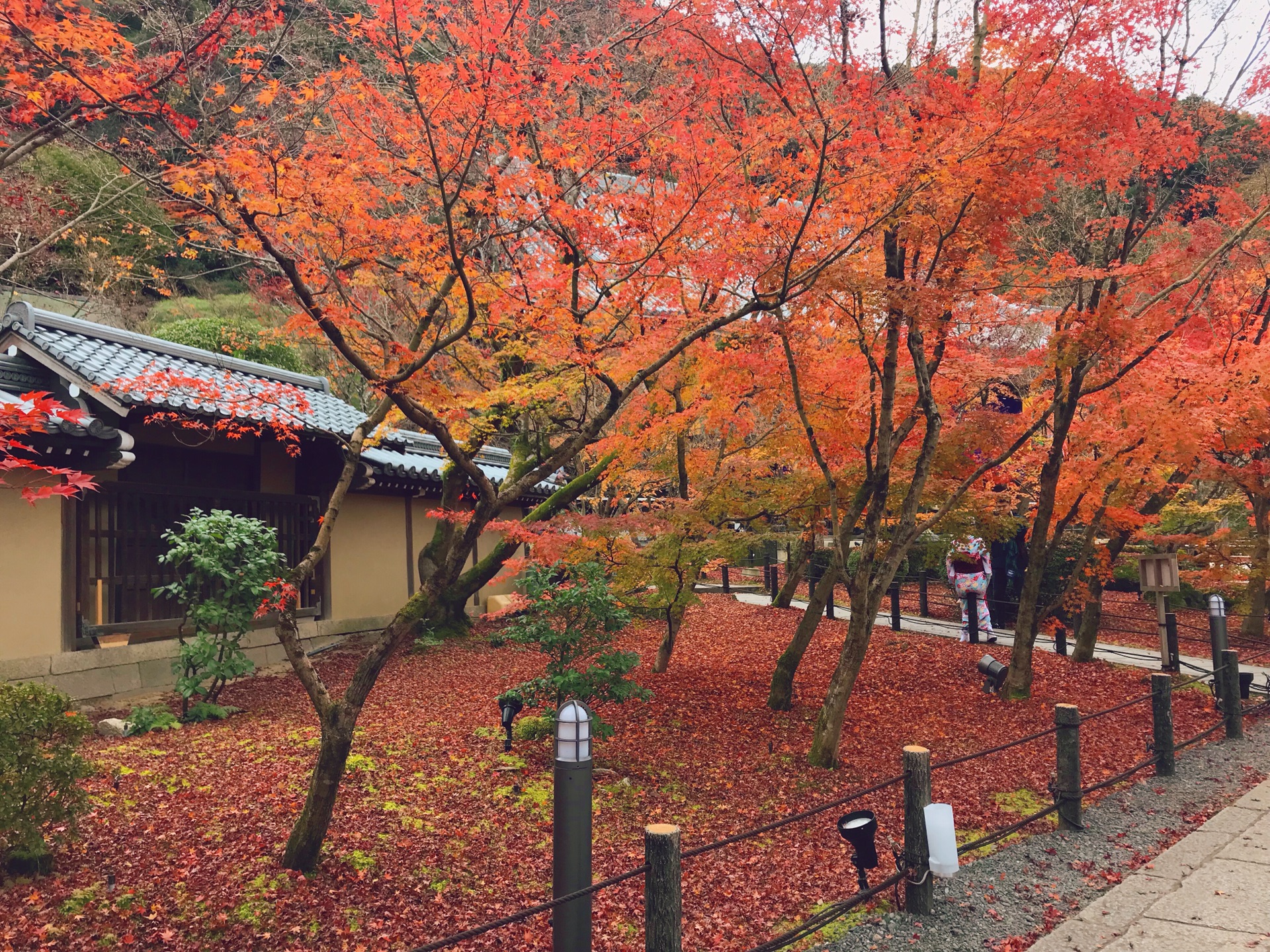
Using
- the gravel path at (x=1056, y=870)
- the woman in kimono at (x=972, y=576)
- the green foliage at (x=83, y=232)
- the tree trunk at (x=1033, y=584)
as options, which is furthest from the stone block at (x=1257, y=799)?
the green foliage at (x=83, y=232)

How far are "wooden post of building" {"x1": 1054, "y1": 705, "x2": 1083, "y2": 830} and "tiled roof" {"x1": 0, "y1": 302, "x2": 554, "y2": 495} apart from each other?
6.51 metres

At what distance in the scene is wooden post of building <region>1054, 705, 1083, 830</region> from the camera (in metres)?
6.47

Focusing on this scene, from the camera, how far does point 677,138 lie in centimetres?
805

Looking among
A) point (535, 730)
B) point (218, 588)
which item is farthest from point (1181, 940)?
point (218, 588)

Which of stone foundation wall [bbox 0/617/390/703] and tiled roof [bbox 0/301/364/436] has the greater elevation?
tiled roof [bbox 0/301/364/436]

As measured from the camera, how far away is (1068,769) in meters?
6.51

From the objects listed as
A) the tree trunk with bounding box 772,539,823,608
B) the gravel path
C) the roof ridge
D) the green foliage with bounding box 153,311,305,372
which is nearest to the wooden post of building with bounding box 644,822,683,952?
the gravel path

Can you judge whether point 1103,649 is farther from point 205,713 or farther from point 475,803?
point 205,713

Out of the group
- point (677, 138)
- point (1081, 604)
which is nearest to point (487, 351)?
point (677, 138)

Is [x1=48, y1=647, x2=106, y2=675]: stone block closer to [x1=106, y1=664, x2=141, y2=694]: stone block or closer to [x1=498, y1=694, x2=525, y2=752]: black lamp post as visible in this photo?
[x1=106, y1=664, x2=141, y2=694]: stone block

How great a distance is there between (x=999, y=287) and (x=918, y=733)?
17.2ft

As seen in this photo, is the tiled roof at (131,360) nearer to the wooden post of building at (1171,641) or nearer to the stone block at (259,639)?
the stone block at (259,639)

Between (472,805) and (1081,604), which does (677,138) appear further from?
(1081,604)

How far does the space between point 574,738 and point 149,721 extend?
21.7 ft
